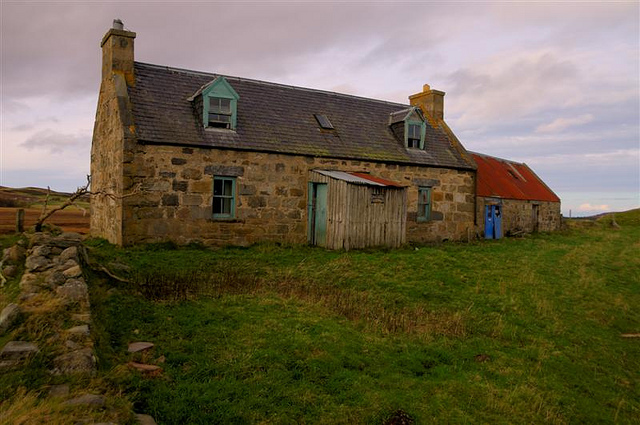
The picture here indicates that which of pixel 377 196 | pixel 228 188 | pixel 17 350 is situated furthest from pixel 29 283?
pixel 377 196

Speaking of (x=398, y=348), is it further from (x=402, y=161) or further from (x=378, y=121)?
(x=378, y=121)

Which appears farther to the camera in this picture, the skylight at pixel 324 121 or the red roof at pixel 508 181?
the red roof at pixel 508 181

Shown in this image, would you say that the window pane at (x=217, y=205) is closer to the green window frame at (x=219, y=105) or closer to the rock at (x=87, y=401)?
the green window frame at (x=219, y=105)

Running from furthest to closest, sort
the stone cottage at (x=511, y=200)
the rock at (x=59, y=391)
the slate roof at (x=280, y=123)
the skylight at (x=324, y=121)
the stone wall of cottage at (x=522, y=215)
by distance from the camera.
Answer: the stone cottage at (x=511, y=200)
the stone wall of cottage at (x=522, y=215)
the skylight at (x=324, y=121)
the slate roof at (x=280, y=123)
the rock at (x=59, y=391)

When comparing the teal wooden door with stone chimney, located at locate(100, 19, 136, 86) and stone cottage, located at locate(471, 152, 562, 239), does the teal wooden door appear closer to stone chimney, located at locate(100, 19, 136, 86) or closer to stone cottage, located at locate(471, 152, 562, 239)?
stone chimney, located at locate(100, 19, 136, 86)

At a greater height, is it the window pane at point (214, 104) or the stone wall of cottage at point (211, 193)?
the window pane at point (214, 104)

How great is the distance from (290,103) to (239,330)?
14551 mm

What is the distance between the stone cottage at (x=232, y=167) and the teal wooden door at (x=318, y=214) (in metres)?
0.04

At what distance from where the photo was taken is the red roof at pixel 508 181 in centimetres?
2622

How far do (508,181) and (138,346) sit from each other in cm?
2790

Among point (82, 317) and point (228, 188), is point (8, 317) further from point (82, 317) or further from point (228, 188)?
point (228, 188)

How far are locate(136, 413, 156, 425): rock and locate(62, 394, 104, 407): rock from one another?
405mm

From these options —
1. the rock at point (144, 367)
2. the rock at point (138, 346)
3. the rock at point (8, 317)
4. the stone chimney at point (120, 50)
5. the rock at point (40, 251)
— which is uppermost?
the stone chimney at point (120, 50)

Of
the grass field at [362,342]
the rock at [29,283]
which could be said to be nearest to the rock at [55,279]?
the rock at [29,283]
